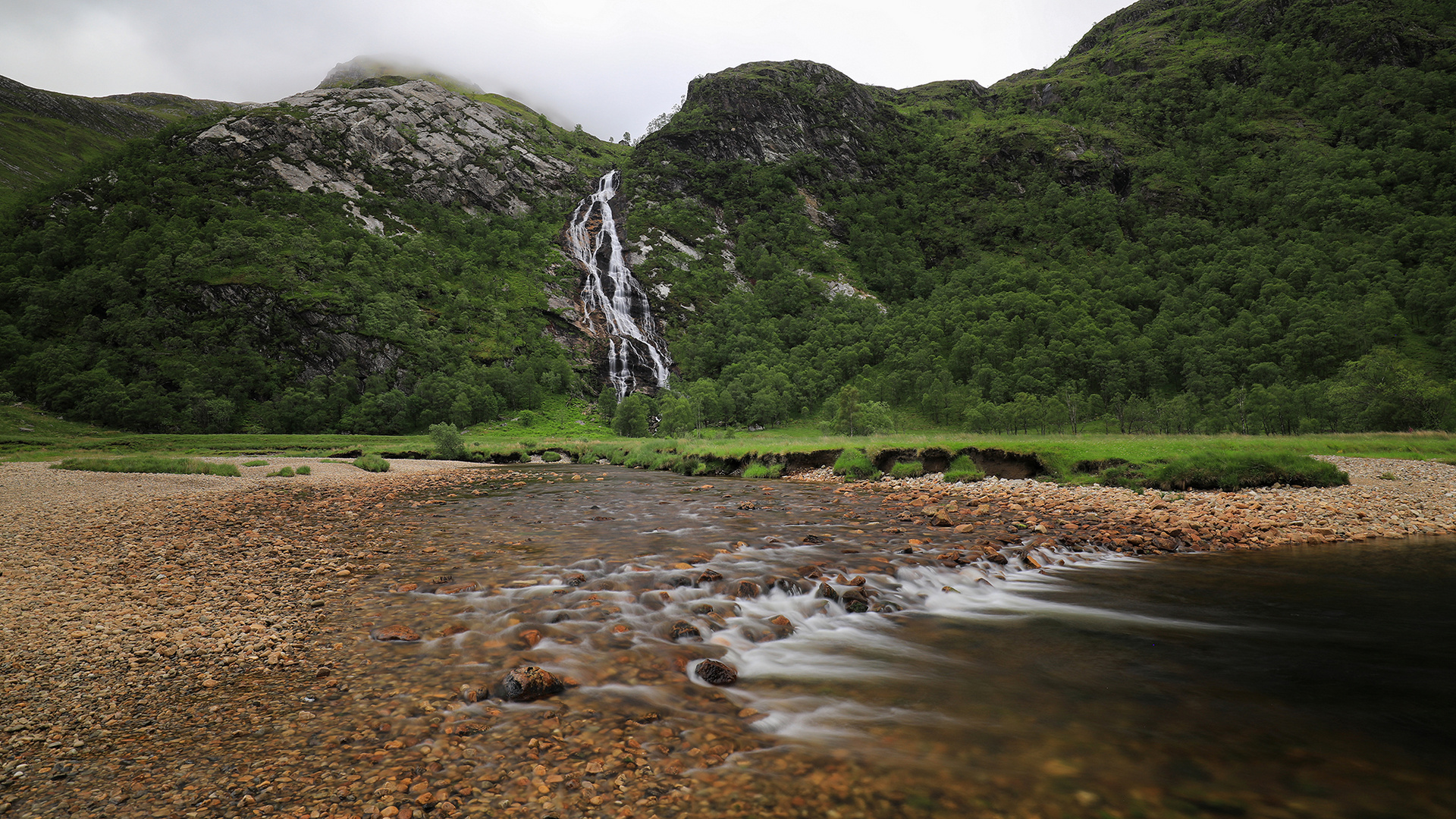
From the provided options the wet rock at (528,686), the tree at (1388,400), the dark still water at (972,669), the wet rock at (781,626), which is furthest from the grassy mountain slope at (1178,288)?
the wet rock at (528,686)

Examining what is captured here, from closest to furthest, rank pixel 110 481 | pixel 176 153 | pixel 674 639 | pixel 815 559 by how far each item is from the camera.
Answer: pixel 674 639, pixel 815 559, pixel 110 481, pixel 176 153

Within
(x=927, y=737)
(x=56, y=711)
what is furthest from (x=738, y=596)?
(x=56, y=711)

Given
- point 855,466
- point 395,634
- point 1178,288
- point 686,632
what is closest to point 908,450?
point 855,466

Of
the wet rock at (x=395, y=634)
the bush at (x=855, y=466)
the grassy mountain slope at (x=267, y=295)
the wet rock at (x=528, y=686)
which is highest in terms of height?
the grassy mountain slope at (x=267, y=295)

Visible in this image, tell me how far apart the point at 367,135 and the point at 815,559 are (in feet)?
783

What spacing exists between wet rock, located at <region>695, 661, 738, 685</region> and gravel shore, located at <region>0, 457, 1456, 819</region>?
158cm

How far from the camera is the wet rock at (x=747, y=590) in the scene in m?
9.21

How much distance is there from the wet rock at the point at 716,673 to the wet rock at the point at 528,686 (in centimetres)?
160

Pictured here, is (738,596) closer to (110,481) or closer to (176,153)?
(110,481)

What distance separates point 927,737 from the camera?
5070mm

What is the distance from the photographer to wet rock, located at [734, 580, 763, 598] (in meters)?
9.21

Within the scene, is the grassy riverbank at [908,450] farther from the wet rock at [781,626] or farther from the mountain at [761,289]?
the mountain at [761,289]

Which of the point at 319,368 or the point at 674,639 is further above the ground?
the point at 319,368

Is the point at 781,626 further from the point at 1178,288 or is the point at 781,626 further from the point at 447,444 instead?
the point at 1178,288
